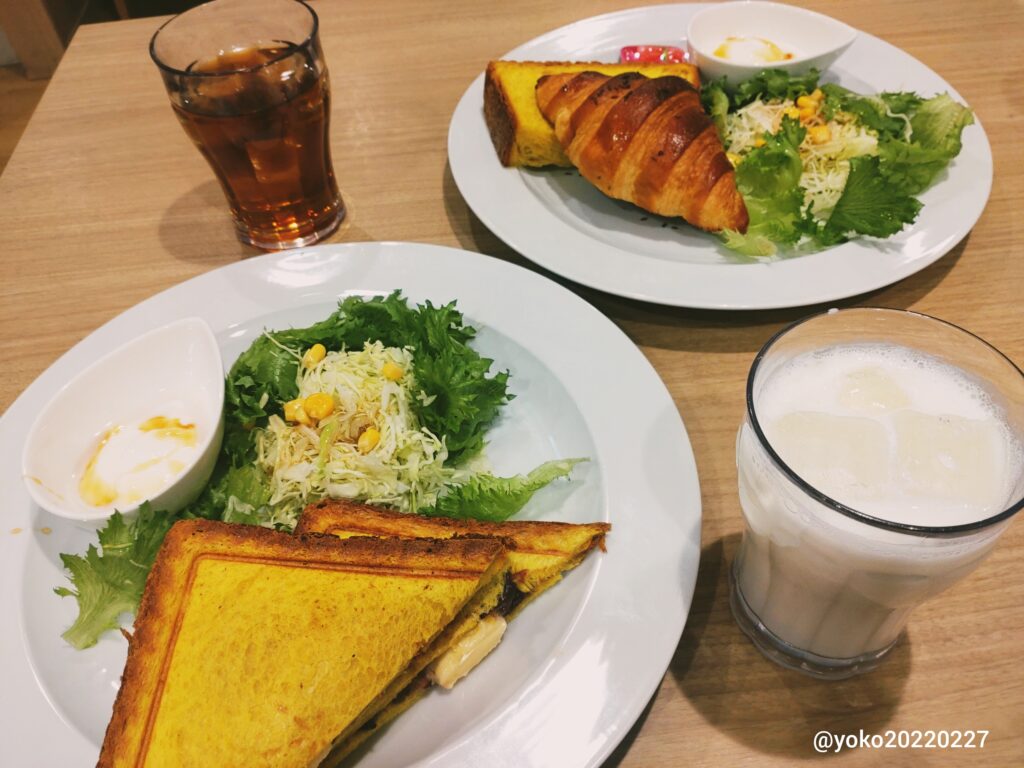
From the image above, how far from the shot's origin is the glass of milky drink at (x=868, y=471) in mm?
961

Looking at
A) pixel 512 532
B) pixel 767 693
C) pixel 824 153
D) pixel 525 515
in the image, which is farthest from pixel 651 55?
pixel 767 693

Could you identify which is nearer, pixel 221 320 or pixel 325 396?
pixel 325 396

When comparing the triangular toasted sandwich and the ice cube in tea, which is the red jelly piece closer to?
the ice cube in tea

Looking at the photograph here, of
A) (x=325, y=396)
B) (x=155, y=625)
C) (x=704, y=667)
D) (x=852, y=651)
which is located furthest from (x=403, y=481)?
(x=852, y=651)

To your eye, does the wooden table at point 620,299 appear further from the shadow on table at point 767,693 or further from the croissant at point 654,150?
the croissant at point 654,150

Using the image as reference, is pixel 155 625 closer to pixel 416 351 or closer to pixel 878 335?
pixel 416 351

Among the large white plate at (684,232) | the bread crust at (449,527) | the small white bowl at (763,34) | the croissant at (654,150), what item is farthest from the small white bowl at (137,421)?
the small white bowl at (763,34)

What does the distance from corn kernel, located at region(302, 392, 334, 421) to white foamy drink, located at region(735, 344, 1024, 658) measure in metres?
0.92

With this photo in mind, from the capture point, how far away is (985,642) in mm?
1250

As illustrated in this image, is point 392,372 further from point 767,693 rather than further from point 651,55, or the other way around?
point 651,55

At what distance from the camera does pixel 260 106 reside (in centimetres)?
188

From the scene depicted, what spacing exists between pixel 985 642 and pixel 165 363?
1699mm

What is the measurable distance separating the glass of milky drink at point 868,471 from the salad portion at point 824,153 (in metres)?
0.84

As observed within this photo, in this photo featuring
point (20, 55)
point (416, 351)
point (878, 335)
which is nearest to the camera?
point (878, 335)
